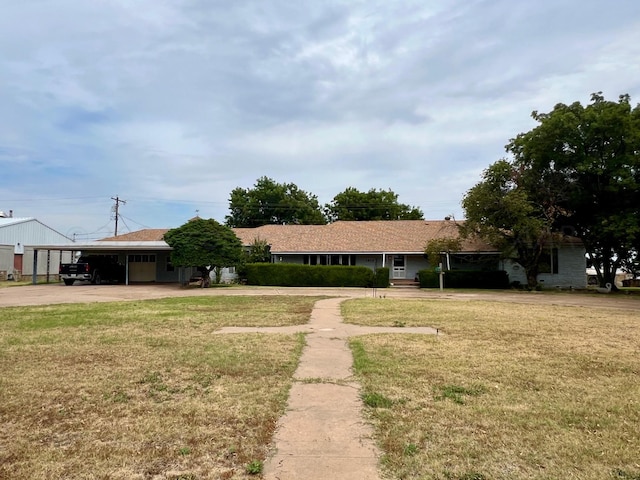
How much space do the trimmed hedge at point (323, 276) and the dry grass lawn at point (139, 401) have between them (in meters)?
19.1

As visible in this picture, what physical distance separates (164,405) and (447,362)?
3.99 metres

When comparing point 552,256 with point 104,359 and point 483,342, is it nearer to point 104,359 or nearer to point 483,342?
point 483,342

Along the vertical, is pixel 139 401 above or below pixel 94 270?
below

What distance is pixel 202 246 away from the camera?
1056 inches

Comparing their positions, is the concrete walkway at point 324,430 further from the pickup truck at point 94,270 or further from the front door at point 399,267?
the pickup truck at point 94,270

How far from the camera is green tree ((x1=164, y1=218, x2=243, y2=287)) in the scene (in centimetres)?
2664

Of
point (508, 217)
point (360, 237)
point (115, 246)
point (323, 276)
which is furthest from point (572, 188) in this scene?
point (115, 246)

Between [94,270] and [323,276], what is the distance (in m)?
15.6

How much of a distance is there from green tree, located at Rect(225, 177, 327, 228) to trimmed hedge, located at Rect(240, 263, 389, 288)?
2599 centimetres

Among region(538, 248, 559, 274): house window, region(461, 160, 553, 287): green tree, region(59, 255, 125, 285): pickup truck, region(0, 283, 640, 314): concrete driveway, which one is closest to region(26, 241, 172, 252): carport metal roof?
→ region(59, 255, 125, 285): pickup truck

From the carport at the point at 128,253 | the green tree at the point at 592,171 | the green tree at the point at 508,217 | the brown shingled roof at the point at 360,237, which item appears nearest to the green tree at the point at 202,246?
the carport at the point at 128,253

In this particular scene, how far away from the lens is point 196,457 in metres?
3.47

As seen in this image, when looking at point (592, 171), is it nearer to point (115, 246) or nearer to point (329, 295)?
point (329, 295)

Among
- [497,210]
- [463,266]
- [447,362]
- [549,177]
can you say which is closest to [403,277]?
[463,266]
